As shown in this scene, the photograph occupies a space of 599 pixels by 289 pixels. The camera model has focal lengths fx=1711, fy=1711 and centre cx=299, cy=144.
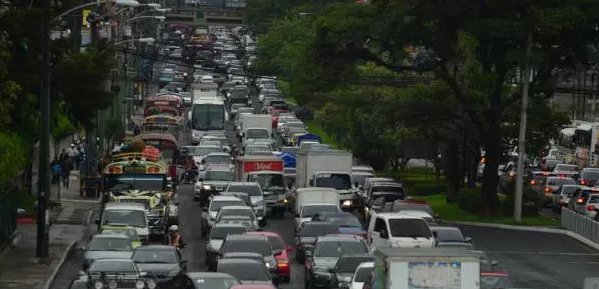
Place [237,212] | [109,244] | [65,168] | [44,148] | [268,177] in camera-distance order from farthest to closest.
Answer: [65,168]
[268,177]
[237,212]
[44,148]
[109,244]

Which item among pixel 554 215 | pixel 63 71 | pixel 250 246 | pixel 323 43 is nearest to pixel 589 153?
pixel 554 215

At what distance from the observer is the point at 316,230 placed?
48.8m

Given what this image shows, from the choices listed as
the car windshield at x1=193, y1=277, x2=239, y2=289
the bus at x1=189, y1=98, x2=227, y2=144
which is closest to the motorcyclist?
the car windshield at x1=193, y1=277, x2=239, y2=289

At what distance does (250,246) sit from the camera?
140ft

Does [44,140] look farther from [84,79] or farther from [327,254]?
[327,254]

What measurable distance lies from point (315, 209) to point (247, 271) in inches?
762

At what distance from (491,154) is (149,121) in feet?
134

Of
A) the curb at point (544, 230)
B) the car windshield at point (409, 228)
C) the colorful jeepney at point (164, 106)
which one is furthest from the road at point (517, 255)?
the colorful jeepney at point (164, 106)

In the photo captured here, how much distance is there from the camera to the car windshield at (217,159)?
78.9 m

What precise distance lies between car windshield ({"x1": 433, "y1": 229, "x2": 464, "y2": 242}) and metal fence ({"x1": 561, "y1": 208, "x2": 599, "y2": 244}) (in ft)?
34.7

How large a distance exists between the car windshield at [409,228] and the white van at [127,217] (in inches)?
313

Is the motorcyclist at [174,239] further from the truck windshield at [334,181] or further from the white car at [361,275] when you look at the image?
the truck windshield at [334,181]

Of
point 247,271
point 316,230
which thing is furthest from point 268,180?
point 247,271

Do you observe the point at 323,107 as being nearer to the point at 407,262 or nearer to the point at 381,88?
the point at 381,88
